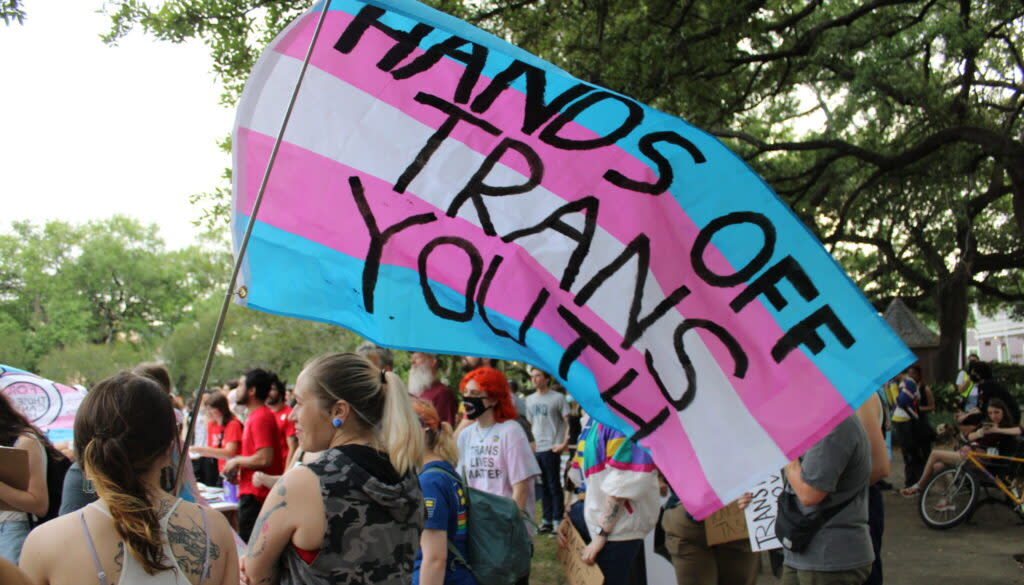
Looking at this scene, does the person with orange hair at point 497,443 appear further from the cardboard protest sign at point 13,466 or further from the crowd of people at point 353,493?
the cardboard protest sign at point 13,466

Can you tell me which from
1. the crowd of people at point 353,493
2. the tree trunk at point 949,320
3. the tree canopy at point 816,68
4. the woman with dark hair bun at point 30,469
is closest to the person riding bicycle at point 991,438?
the tree canopy at point 816,68

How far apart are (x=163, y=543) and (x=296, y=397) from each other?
0.73 metres

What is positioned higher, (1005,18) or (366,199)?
(1005,18)

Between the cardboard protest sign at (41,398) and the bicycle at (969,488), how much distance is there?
8680 mm

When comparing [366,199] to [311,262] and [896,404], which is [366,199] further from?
[896,404]

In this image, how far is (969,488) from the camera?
10141mm

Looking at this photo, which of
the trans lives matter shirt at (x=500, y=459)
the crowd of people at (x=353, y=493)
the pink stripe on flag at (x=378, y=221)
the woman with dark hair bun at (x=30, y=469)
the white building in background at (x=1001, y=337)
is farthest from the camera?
the white building in background at (x=1001, y=337)

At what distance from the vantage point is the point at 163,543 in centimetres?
224

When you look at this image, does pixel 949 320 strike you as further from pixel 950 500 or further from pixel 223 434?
pixel 223 434

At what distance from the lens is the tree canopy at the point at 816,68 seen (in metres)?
9.38

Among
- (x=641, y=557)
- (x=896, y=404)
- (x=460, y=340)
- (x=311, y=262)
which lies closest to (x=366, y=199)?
(x=311, y=262)

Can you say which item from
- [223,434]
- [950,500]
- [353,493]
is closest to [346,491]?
[353,493]

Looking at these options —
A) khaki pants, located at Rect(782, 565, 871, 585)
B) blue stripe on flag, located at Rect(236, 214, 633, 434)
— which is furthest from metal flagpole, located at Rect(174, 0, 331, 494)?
khaki pants, located at Rect(782, 565, 871, 585)

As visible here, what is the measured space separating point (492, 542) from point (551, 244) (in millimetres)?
1623
